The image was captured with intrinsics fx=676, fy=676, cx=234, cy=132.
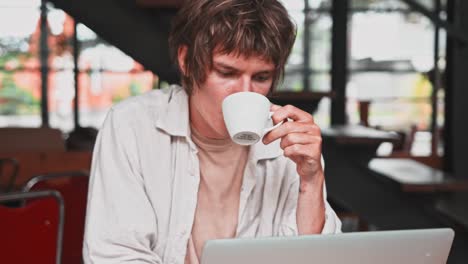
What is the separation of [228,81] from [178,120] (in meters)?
0.17

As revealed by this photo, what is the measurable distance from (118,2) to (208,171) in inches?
61.6

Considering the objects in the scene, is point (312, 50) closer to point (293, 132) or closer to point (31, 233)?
point (31, 233)

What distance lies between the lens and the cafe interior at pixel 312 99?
230 centimetres

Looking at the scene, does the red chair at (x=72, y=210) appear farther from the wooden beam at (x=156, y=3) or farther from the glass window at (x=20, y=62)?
the glass window at (x=20, y=62)

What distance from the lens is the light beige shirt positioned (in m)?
1.26

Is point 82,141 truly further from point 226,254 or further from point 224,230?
point 226,254

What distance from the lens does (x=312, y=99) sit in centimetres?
300

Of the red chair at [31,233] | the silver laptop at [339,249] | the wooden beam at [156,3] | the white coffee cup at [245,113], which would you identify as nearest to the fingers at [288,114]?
the white coffee cup at [245,113]

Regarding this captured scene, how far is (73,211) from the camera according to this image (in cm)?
223

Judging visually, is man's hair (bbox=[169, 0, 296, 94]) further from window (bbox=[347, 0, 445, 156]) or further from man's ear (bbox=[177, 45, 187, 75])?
window (bbox=[347, 0, 445, 156])

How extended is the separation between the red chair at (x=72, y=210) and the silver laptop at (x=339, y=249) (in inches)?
53.4

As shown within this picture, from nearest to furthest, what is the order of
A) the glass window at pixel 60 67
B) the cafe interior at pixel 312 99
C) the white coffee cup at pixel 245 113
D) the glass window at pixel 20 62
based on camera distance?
the white coffee cup at pixel 245 113 → the cafe interior at pixel 312 99 → the glass window at pixel 20 62 → the glass window at pixel 60 67

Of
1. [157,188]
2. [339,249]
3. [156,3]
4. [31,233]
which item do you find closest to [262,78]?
[157,188]

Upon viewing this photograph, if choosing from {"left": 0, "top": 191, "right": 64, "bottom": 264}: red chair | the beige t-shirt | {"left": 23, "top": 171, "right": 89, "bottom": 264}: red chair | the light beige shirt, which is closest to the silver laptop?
the light beige shirt
